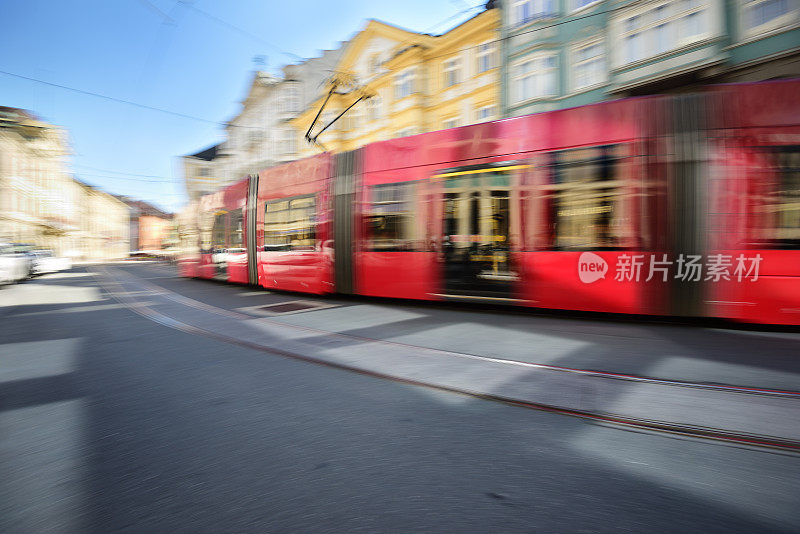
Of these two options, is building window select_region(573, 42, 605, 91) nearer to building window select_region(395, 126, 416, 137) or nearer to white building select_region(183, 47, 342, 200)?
building window select_region(395, 126, 416, 137)

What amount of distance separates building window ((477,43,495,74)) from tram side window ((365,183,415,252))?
46.8 ft

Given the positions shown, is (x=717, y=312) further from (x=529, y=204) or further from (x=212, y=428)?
(x=212, y=428)

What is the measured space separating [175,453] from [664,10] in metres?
17.3

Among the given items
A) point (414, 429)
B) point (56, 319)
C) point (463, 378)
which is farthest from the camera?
point (56, 319)

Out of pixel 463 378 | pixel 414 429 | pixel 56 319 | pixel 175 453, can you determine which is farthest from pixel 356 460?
pixel 56 319

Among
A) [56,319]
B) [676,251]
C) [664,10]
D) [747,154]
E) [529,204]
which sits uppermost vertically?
[664,10]

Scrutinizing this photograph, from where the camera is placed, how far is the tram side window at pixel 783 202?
511 cm

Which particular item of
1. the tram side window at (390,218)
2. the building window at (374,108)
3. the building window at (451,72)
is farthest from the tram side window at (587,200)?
the building window at (374,108)

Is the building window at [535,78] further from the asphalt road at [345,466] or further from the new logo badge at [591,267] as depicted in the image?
the asphalt road at [345,466]

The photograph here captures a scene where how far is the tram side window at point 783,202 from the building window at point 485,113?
15267 mm

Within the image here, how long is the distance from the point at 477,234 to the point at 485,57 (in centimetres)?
1599

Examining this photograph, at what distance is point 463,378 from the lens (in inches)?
149

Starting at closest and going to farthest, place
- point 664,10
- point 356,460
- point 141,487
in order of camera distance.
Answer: point 141,487, point 356,460, point 664,10

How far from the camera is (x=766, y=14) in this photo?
11719mm
